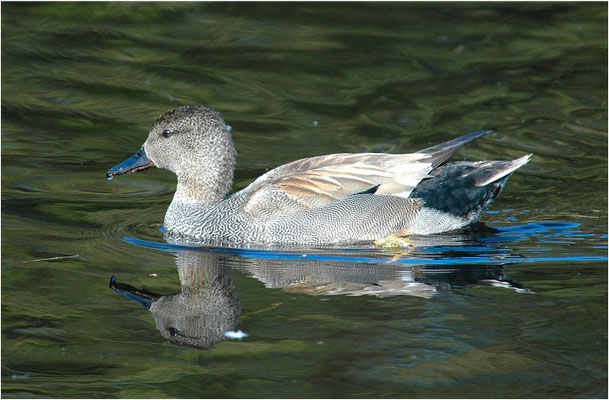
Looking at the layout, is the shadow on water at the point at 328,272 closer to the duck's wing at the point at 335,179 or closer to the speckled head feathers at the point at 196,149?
the duck's wing at the point at 335,179

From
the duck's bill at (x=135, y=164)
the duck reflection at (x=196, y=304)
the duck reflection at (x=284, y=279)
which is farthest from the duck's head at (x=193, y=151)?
the duck reflection at (x=196, y=304)

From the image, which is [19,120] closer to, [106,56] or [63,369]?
[106,56]

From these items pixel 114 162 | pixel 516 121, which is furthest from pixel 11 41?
pixel 516 121

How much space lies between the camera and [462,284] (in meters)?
7.20

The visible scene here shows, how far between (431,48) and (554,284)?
6.68m

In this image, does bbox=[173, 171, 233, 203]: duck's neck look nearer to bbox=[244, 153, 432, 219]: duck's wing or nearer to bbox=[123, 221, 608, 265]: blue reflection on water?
bbox=[244, 153, 432, 219]: duck's wing

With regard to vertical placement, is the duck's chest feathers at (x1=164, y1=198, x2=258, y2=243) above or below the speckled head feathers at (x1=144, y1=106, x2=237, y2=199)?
below

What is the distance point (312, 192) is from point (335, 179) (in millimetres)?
220

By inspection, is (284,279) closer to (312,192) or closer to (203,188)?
(312,192)

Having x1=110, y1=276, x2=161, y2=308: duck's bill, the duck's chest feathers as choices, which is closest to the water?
x1=110, y1=276, x2=161, y2=308: duck's bill

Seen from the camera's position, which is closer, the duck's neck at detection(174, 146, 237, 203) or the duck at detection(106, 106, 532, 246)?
the duck at detection(106, 106, 532, 246)

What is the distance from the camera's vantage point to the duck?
8.51 m

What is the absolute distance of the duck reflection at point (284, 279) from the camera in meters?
6.57

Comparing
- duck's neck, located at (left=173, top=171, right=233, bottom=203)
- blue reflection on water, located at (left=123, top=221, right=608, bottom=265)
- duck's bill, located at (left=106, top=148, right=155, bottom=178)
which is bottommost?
blue reflection on water, located at (left=123, top=221, right=608, bottom=265)
